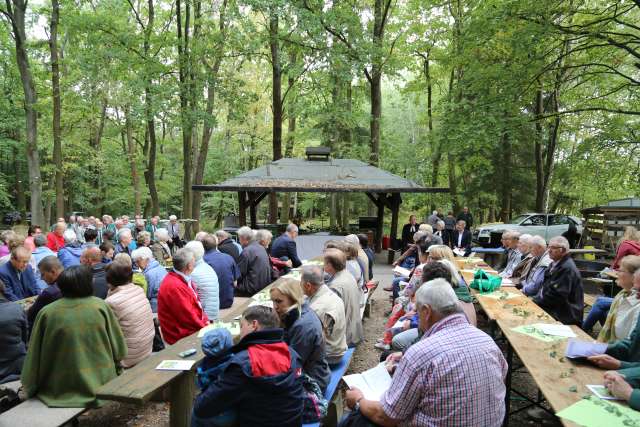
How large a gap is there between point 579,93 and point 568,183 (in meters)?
4.31

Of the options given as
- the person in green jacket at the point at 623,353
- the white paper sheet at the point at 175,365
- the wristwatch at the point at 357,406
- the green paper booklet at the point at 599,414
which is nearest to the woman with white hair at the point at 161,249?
the white paper sheet at the point at 175,365

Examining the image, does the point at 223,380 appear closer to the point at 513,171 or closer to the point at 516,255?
the point at 516,255

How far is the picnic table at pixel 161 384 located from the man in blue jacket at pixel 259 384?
56 centimetres

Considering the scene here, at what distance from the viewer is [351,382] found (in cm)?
273

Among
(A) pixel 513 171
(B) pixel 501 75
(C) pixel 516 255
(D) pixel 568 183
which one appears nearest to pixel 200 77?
(B) pixel 501 75

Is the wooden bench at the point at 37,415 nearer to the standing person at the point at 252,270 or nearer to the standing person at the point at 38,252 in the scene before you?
the standing person at the point at 252,270

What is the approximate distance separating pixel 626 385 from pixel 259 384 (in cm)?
198

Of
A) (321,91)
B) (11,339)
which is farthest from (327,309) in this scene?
(321,91)

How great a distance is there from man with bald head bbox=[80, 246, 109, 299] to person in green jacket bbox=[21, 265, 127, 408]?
126 cm

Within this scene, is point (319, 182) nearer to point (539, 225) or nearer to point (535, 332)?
point (535, 332)

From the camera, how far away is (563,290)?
4.73 metres

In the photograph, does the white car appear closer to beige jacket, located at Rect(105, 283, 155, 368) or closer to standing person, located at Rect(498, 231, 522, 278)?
standing person, located at Rect(498, 231, 522, 278)

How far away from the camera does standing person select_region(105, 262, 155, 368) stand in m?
3.68

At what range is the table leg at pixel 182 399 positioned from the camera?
3.21 meters
